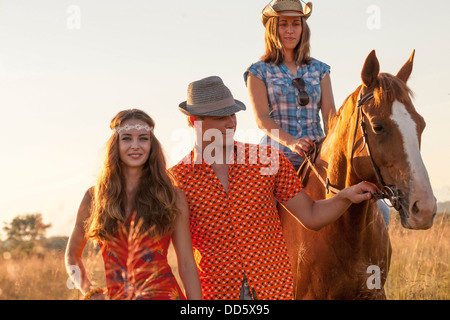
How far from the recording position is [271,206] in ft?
12.5

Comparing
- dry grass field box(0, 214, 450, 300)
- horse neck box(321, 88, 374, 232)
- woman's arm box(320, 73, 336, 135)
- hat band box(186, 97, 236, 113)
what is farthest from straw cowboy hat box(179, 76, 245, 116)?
dry grass field box(0, 214, 450, 300)

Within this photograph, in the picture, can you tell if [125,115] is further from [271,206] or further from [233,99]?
[271,206]

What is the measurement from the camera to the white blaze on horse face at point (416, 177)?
349 centimetres

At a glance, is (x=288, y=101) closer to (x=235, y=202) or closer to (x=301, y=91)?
(x=301, y=91)

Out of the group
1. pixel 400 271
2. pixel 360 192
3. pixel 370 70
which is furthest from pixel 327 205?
pixel 400 271

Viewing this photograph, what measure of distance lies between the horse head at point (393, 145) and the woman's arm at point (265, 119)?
0.87 m

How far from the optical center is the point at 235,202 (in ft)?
12.2

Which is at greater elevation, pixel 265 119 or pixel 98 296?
pixel 265 119

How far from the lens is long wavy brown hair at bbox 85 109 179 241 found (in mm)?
3504

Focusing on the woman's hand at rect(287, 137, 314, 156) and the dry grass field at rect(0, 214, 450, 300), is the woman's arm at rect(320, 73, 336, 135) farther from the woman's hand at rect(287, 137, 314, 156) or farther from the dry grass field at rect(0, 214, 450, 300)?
the dry grass field at rect(0, 214, 450, 300)

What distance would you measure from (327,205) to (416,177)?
65 centimetres

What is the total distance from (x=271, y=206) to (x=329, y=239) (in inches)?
35.6

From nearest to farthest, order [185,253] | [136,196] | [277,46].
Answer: [185,253], [136,196], [277,46]
